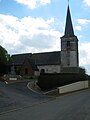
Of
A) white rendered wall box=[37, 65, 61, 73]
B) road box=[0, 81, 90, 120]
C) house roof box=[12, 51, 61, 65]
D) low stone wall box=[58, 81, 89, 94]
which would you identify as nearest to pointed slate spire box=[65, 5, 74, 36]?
house roof box=[12, 51, 61, 65]

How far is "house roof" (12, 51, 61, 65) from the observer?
95012mm

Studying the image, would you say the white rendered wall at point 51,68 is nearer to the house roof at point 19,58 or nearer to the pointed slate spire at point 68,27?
the house roof at point 19,58

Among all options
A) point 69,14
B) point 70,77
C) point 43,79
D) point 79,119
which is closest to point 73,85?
point 70,77

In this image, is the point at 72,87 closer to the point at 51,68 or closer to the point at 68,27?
the point at 51,68

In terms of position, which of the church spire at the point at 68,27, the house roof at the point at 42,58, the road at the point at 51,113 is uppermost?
the church spire at the point at 68,27

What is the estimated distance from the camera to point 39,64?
96938 millimetres

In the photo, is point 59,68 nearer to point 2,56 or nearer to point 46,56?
point 46,56

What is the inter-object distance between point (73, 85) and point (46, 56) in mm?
50580

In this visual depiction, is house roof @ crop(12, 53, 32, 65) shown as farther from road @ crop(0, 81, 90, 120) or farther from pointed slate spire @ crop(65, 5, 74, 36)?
road @ crop(0, 81, 90, 120)

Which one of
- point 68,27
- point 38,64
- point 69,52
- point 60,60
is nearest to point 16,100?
point 69,52

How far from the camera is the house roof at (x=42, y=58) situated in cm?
9501

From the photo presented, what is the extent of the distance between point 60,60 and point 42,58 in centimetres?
888

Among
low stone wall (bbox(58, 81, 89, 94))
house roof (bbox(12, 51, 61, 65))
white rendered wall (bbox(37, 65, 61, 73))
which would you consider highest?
house roof (bbox(12, 51, 61, 65))

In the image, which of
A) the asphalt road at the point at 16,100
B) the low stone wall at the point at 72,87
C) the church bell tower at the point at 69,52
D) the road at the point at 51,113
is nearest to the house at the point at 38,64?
the church bell tower at the point at 69,52
